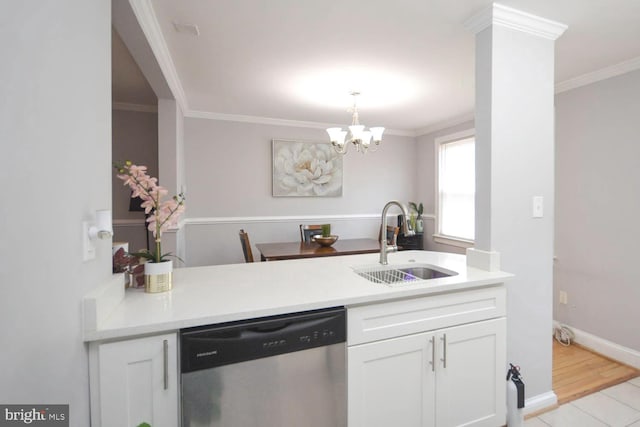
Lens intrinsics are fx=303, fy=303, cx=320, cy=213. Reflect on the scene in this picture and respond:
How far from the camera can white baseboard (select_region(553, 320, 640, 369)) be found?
236 cm

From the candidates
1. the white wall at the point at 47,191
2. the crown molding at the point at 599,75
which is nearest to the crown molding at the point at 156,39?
the white wall at the point at 47,191

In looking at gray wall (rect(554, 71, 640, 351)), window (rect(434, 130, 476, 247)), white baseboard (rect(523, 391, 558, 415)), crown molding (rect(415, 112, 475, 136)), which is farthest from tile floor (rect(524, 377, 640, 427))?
crown molding (rect(415, 112, 475, 136))

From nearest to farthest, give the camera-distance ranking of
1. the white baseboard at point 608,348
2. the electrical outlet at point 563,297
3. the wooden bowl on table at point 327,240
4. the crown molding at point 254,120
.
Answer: the white baseboard at point 608,348 → the electrical outlet at point 563,297 → the wooden bowl on table at point 327,240 → the crown molding at point 254,120

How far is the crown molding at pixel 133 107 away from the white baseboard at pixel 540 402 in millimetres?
4628

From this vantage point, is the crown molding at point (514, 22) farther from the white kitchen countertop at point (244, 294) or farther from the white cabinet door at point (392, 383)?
the white cabinet door at point (392, 383)

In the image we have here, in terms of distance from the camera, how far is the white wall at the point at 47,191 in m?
0.62

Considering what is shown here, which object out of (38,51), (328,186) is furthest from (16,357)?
(328,186)

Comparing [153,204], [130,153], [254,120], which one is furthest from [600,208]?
[130,153]

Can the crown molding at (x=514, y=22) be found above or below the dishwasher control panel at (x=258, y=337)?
above

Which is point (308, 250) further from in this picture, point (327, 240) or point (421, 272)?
point (421, 272)

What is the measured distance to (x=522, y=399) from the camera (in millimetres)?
1598

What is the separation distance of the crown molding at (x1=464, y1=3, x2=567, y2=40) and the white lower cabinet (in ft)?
5.25

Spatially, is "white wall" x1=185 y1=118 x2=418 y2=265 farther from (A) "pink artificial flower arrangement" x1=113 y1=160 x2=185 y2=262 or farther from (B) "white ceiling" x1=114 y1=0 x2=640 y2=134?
(A) "pink artificial flower arrangement" x1=113 y1=160 x2=185 y2=262

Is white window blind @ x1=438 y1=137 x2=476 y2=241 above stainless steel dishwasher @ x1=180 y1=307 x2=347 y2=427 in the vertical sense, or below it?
above
